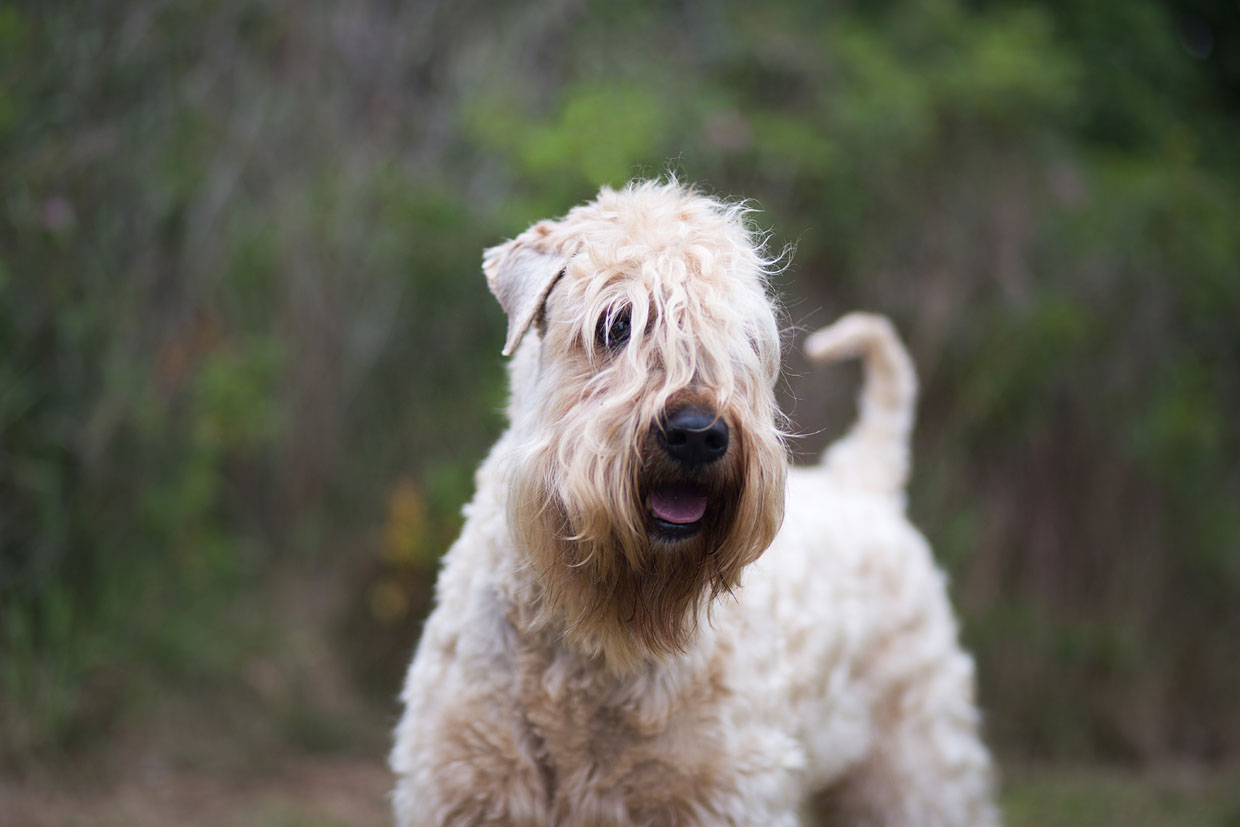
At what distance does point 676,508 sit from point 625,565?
0.17 metres

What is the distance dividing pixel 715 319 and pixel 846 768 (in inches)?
70.1

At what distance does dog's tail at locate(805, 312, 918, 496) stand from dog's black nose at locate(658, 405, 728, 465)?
1899mm

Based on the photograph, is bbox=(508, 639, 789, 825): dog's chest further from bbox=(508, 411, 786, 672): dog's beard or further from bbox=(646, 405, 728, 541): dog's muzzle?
bbox=(646, 405, 728, 541): dog's muzzle

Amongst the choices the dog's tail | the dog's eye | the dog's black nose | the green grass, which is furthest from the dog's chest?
the green grass

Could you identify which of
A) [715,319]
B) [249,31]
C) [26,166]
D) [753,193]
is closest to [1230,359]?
[753,193]

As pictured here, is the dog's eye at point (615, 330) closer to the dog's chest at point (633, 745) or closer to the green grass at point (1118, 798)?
the dog's chest at point (633, 745)

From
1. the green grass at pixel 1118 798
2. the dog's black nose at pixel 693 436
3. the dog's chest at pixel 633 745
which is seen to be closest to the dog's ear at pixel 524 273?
the dog's black nose at pixel 693 436

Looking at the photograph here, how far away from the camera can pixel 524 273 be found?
264 centimetres

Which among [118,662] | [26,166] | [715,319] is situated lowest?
[715,319]

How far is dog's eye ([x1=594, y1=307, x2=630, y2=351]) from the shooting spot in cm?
239

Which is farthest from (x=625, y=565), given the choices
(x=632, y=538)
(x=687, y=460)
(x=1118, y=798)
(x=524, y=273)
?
(x=1118, y=798)

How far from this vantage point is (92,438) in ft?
16.0

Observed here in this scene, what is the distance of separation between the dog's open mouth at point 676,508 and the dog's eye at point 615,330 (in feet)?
1.11

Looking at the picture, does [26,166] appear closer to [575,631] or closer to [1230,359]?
[575,631]
